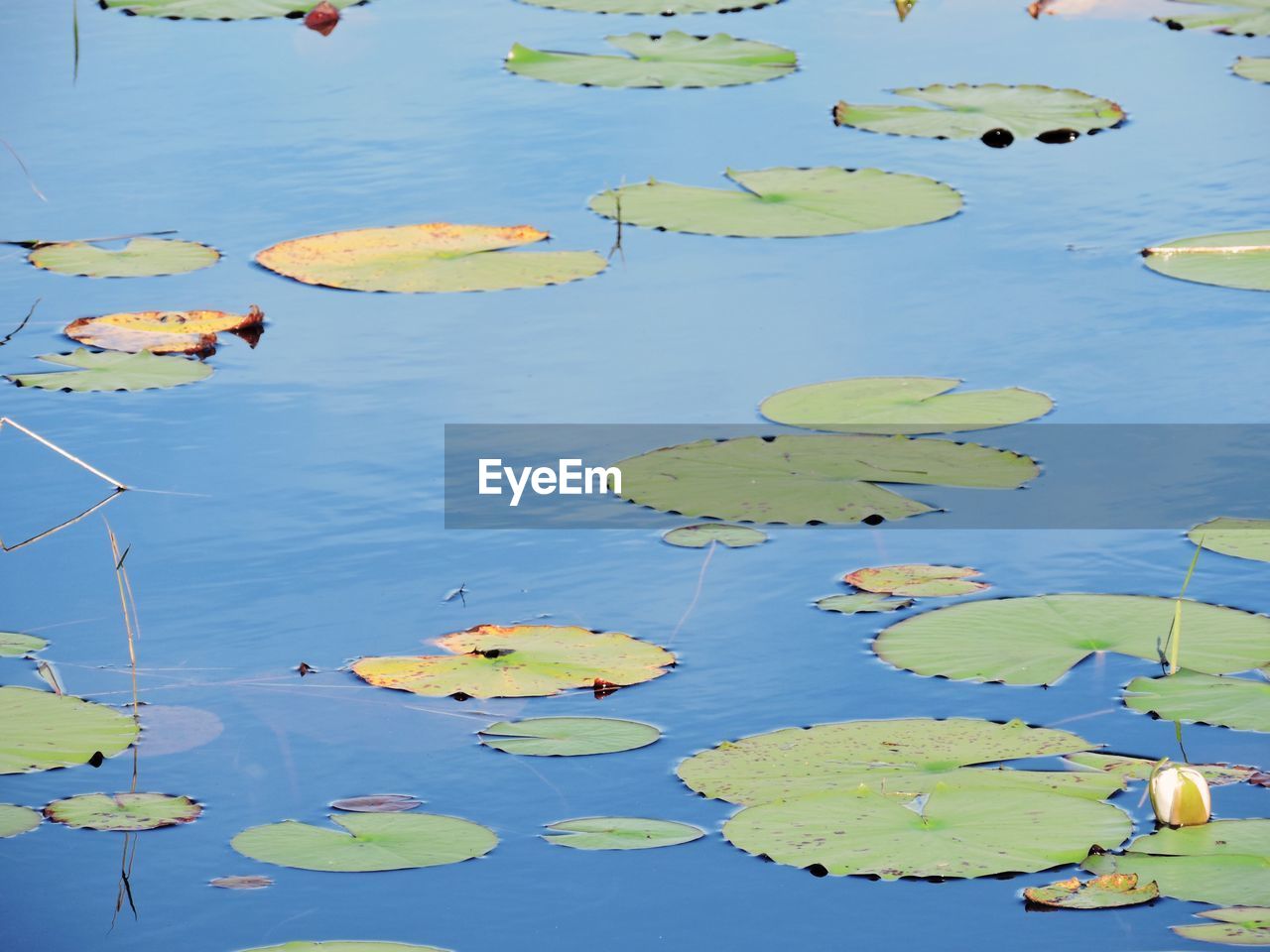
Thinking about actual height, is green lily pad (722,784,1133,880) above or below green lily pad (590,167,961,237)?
below

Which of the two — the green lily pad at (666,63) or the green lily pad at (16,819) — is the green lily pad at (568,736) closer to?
the green lily pad at (16,819)

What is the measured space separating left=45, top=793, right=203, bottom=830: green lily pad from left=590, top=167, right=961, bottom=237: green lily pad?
3.15 m

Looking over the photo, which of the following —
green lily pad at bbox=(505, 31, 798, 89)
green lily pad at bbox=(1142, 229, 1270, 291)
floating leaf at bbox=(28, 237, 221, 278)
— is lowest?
floating leaf at bbox=(28, 237, 221, 278)

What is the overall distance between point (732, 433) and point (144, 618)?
1.49m

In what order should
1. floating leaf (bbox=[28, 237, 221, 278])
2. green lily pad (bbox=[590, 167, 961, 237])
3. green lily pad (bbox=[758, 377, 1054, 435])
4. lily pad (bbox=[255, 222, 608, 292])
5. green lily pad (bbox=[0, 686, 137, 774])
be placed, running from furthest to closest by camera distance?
1. green lily pad (bbox=[590, 167, 961, 237])
2. floating leaf (bbox=[28, 237, 221, 278])
3. lily pad (bbox=[255, 222, 608, 292])
4. green lily pad (bbox=[758, 377, 1054, 435])
5. green lily pad (bbox=[0, 686, 137, 774])

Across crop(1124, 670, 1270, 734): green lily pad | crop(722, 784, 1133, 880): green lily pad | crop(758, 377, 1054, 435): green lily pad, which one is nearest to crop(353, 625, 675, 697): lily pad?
crop(722, 784, 1133, 880): green lily pad

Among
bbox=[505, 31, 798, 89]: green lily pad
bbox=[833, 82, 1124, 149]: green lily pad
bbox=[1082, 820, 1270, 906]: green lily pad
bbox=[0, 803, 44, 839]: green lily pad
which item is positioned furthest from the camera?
bbox=[505, 31, 798, 89]: green lily pad

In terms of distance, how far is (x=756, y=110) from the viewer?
24.3ft

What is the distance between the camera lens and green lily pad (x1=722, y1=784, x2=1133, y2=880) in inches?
117

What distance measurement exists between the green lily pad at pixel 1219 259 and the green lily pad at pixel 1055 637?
1931 mm

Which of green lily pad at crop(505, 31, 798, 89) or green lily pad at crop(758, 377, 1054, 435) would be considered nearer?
green lily pad at crop(758, 377, 1054, 435)

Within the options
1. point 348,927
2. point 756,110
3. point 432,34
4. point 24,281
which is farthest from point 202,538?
point 432,34

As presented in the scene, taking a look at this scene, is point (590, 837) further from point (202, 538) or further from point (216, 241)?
point (216, 241)

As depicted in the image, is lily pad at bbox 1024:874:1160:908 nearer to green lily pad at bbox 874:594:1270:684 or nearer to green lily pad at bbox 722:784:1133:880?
green lily pad at bbox 722:784:1133:880
